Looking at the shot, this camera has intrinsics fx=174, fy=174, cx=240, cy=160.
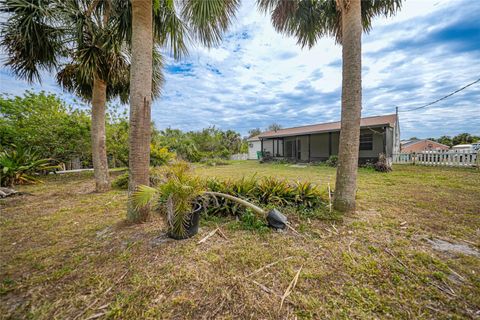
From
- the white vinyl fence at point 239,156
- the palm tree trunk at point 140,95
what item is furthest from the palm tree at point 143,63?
the white vinyl fence at point 239,156

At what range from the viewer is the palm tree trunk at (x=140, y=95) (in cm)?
282

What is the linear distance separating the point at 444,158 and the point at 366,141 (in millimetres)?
3995

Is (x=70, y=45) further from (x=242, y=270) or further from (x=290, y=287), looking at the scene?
(x=290, y=287)

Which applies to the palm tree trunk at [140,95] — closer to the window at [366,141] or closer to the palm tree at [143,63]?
the palm tree at [143,63]

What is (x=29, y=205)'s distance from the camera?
4438mm

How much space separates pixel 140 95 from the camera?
9.25ft

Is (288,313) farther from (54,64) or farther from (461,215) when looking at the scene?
(54,64)

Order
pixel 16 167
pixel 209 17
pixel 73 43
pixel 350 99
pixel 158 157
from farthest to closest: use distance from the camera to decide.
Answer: pixel 158 157
pixel 16 167
pixel 73 43
pixel 350 99
pixel 209 17

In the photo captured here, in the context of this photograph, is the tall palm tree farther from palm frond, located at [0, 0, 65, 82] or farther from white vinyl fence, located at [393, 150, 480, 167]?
white vinyl fence, located at [393, 150, 480, 167]

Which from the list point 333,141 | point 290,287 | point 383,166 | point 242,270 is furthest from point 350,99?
point 333,141

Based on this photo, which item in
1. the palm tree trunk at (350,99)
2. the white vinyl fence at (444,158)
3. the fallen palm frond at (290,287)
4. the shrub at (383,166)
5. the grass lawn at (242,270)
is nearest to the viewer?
the grass lawn at (242,270)

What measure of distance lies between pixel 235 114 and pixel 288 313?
101 feet

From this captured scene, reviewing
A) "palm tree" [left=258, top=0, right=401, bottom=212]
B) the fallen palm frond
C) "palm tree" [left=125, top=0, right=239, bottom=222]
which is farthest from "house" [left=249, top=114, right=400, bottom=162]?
the fallen palm frond

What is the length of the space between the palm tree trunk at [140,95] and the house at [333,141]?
12.9 meters
